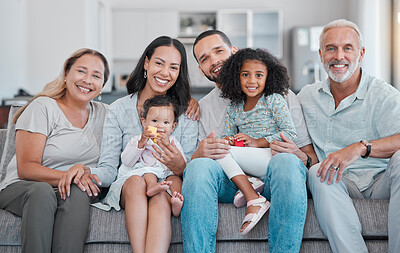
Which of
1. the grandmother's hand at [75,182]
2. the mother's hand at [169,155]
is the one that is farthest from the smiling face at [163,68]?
the grandmother's hand at [75,182]

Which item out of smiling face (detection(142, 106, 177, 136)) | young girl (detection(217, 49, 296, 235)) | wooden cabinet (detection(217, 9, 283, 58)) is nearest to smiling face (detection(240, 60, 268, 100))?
young girl (detection(217, 49, 296, 235))

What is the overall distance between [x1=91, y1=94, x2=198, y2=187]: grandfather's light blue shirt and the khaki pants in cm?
31

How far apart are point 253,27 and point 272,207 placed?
22.1 ft

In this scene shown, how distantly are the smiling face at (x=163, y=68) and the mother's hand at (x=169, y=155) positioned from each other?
0.33m

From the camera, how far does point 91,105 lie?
Result: 2.33 meters

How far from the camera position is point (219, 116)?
2346mm

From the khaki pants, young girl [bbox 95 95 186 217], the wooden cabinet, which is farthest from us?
the wooden cabinet

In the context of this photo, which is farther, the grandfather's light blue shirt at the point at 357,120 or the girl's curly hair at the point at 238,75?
the girl's curly hair at the point at 238,75

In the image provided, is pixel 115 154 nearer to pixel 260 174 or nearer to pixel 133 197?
pixel 133 197

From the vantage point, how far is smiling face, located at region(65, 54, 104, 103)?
2193 mm

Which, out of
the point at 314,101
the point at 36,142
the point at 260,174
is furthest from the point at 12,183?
the point at 314,101

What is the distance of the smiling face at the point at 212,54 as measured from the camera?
2.53m

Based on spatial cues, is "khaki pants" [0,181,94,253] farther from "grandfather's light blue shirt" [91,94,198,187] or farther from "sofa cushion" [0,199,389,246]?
"grandfather's light blue shirt" [91,94,198,187]

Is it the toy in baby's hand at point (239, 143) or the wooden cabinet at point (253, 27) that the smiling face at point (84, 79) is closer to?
the toy in baby's hand at point (239, 143)
